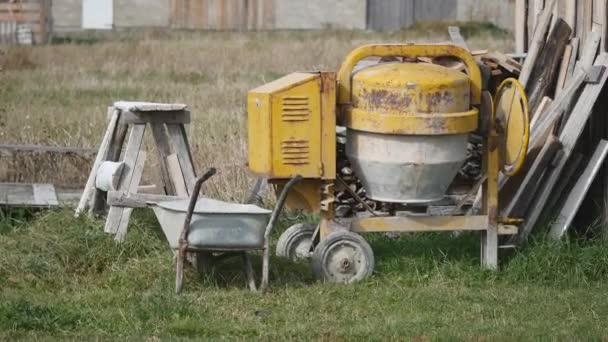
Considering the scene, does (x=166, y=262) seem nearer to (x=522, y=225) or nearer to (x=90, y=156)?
(x=522, y=225)

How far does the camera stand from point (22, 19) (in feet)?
98.9

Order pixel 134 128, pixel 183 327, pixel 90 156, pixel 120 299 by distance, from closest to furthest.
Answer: pixel 183 327
pixel 120 299
pixel 134 128
pixel 90 156

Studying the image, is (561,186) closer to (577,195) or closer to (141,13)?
(577,195)

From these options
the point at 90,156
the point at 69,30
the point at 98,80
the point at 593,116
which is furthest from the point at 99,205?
the point at 69,30

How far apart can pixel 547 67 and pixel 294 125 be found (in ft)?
8.66

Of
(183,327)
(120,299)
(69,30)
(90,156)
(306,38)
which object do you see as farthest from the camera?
(69,30)

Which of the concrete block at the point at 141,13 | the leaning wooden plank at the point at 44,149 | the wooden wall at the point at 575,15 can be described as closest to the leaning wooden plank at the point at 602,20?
the wooden wall at the point at 575,15

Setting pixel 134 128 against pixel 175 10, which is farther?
pixel 175 10

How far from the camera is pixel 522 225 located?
29.8 feet

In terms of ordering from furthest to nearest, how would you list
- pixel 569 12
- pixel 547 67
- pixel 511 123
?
pixel 569 12, pixel 547 67, pixel 511 123

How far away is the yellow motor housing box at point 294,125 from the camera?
818 centimetres

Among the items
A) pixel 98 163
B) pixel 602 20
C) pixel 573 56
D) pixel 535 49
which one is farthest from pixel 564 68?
pixel 98 163

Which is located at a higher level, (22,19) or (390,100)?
(22,19)

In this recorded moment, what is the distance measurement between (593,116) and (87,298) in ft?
13.7
